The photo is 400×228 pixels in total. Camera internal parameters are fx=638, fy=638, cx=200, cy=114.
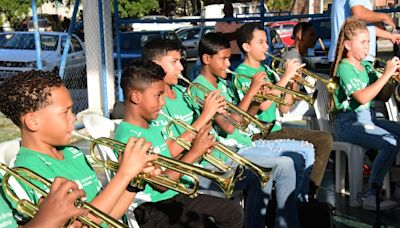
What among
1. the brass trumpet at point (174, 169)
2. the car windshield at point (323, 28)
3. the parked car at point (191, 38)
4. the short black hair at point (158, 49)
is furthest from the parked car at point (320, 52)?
the brass trumpet at point (174, 169)

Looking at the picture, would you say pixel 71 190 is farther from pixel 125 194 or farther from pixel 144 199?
pixel 144 199

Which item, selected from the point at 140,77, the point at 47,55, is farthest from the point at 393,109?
the point at 47,55

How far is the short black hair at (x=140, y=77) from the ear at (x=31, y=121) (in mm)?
788

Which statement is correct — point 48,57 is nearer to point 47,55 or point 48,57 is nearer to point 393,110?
point 47,55

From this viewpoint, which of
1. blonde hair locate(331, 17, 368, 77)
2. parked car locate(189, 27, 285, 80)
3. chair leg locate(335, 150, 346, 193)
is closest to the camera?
blonde hair locate(331, 17, 368, 77)

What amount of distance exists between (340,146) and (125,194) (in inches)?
91.6

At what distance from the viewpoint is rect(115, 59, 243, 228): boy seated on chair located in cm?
298

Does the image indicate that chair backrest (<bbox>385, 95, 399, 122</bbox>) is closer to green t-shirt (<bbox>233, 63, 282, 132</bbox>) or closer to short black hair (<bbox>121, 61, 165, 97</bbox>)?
green t-shirt (<bbox>233, 63, 282, 132</bbox>)

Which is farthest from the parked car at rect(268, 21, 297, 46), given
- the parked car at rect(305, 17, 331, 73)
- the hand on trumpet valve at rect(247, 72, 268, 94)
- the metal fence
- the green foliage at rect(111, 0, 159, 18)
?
the hand on trumpet valve at rect(247, 72, 268, 94)

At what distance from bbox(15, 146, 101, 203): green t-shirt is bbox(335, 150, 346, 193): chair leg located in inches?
99.0

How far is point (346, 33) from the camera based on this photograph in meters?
4.52

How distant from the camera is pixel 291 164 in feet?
12.0

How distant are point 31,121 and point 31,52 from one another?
8.64 metres

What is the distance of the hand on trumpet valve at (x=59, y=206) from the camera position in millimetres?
1916
